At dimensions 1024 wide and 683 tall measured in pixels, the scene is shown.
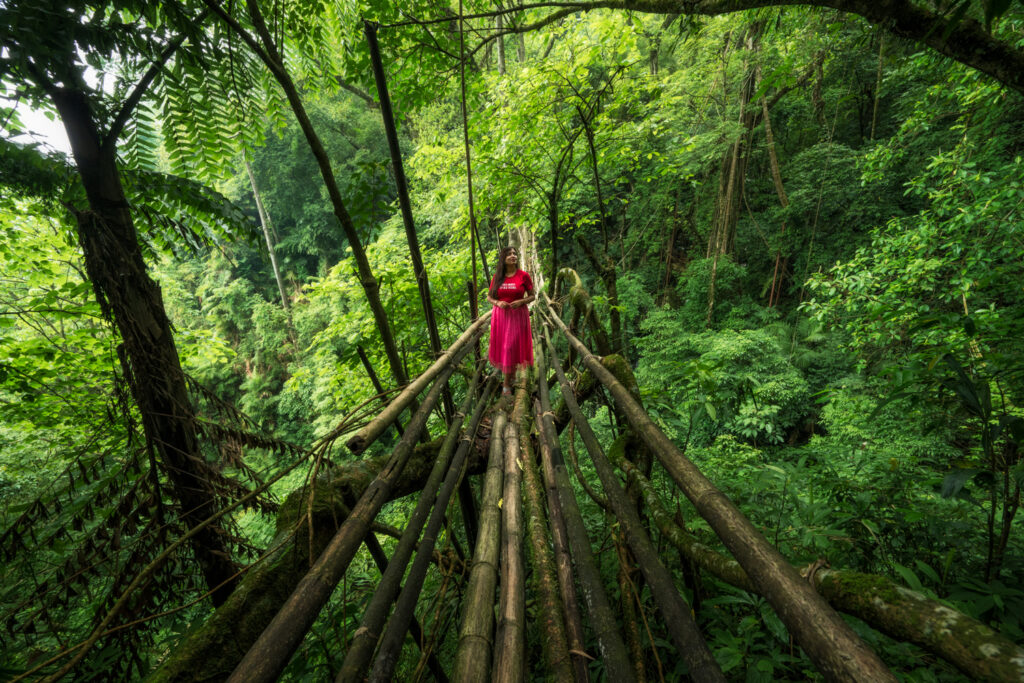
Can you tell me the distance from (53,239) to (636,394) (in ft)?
18.9

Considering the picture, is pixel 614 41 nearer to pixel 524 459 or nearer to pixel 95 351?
pixel 524 459

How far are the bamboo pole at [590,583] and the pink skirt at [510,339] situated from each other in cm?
166

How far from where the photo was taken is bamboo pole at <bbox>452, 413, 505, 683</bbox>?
87 cm

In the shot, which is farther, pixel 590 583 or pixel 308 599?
pixel 590 583

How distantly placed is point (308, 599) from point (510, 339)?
2638 mm

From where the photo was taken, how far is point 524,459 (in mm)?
1863

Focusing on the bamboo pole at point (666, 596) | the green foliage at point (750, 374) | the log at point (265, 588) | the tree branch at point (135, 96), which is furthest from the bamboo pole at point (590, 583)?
the green foliage at point (750, 374)

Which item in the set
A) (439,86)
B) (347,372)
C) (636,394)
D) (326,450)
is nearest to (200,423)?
(326,450)

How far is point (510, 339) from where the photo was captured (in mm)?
3336

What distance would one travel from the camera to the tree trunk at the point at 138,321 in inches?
51.1

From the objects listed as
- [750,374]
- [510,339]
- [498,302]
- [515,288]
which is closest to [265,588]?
[510,339]

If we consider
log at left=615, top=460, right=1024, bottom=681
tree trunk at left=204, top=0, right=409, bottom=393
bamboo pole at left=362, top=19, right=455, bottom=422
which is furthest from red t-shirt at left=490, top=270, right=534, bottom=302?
log at left=615, top=460, right=1024, bottom=681

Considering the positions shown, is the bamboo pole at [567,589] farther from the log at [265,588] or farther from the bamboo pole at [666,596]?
the log at [265,588]

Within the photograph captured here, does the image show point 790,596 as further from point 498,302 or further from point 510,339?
point 498,302
